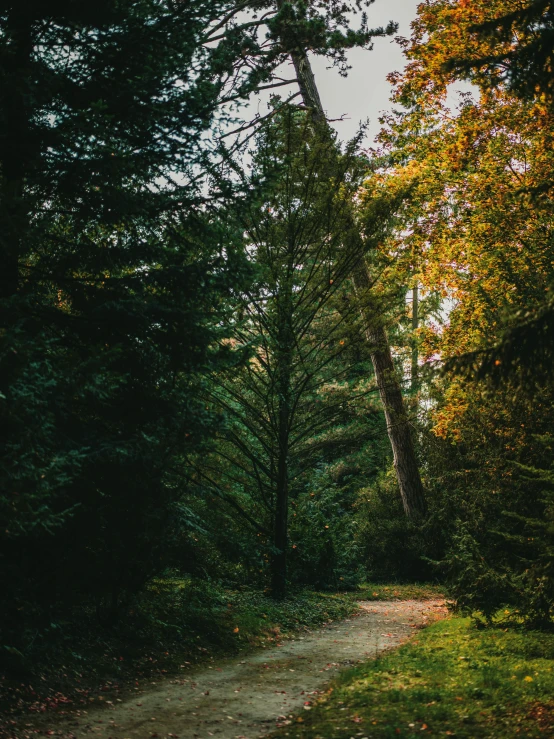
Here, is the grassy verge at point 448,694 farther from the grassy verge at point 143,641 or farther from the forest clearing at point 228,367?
the grassy verge at point 143,641

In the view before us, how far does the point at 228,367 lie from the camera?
33.7ft

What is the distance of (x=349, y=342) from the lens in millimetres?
13547

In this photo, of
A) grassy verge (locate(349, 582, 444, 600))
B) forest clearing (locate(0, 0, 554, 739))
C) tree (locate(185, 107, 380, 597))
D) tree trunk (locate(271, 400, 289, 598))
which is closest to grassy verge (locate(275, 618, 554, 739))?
forest clearing (locate(0, 0, 554, 739))

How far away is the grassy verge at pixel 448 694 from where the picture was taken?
5562mm

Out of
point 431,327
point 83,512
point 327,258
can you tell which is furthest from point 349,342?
point 83,512

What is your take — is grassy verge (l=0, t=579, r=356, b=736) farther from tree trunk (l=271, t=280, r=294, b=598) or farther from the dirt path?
tree trunk (l=271, t=280, r=294, b=598)

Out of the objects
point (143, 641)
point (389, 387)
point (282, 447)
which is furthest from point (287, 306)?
point (143, 641)

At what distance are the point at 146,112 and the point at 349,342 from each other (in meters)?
6.42

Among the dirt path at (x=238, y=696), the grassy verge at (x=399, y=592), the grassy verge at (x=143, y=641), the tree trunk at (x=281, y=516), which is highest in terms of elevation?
the tree trunk at (x=281, y=516)

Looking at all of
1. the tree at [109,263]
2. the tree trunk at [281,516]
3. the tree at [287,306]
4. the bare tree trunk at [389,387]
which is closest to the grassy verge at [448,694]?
the tree at [109,263]

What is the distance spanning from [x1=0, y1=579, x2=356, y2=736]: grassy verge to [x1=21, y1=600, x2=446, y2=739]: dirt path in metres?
0.40

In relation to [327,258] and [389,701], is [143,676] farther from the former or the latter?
[327,258]

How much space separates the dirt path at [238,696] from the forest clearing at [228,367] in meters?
0.04

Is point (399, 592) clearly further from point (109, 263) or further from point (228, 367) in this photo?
point (109, 263)
